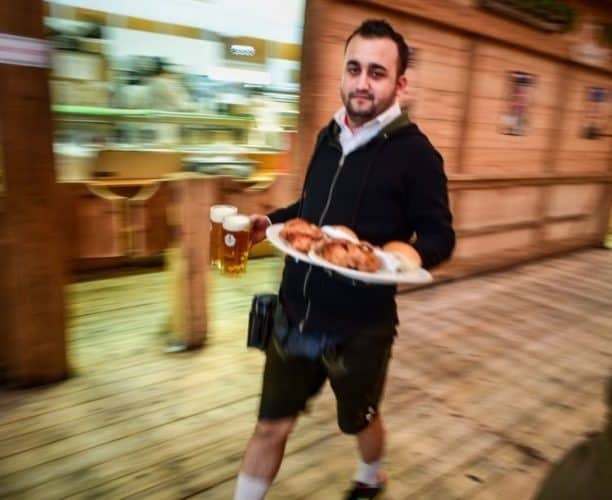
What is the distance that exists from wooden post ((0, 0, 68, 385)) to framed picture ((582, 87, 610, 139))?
228 inches

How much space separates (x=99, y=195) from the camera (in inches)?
162

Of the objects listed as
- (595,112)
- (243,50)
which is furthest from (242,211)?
(595,112)

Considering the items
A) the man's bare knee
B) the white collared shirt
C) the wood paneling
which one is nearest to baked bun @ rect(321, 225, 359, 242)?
the white collared shirt

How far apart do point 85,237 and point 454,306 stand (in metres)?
3.02

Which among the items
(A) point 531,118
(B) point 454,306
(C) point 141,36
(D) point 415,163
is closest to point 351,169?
(D) point 415,163

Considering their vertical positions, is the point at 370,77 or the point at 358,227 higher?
the point at 370,77

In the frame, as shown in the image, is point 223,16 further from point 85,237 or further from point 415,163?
point 415,163

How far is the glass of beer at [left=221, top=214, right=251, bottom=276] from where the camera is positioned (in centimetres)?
176

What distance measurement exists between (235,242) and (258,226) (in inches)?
4.0

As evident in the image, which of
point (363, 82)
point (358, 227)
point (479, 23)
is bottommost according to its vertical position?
point (358, 227)

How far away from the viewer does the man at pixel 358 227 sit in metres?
1.46

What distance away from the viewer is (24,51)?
2.28 meters

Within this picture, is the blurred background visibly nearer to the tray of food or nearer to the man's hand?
the man's hand

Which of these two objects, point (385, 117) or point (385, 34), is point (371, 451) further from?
point (385, 34)
